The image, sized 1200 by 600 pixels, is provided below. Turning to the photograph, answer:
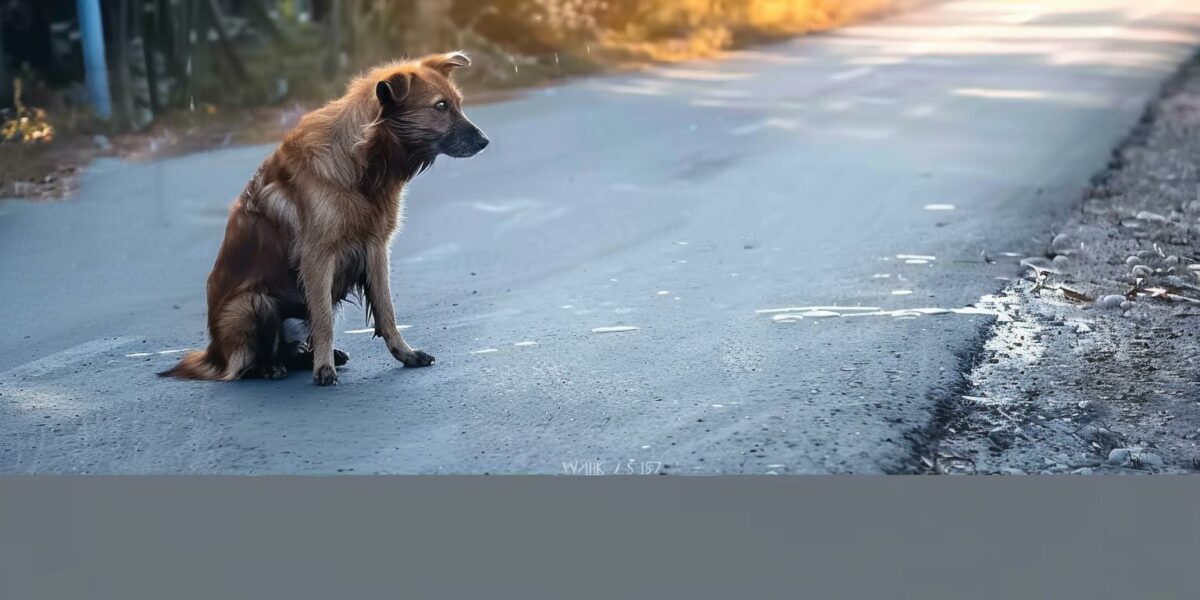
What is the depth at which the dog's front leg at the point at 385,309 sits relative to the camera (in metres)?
4.25

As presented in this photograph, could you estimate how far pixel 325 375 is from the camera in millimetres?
4234

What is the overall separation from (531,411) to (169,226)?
65.6 inches

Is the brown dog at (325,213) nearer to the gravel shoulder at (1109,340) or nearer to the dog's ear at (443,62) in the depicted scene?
the dog's ear at (443,62)

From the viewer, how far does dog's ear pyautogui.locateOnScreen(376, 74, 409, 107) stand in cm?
400

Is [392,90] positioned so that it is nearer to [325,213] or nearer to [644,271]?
[325,213]

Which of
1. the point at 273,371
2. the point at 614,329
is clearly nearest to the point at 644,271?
the point at 614,329

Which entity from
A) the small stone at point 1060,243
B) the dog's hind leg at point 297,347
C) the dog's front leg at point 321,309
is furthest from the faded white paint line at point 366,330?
the small stone at point 1060,243

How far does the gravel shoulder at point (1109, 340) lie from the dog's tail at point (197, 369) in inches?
89.0

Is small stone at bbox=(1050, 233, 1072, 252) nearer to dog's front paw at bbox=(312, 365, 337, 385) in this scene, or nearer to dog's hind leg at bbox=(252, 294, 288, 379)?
dog's front paw at bbox=(312, 365, 337, 385)

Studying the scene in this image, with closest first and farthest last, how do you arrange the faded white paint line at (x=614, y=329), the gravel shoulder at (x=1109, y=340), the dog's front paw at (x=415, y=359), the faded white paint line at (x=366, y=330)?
the gravel shoulder at (x=1109, y=340)
the dog's front paw at (x=415, y=359)
the faded white paint line at (x=366, y=330)
the faded white paint line at (x=614, y=329)

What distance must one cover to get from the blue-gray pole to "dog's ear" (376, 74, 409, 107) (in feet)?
4.99

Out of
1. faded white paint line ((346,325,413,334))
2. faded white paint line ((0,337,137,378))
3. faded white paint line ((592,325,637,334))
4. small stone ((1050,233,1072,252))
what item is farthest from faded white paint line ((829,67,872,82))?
faded white paint line ((0,337,137,378))

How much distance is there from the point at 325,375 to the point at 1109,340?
2622 millimetres

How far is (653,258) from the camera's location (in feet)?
16.4
